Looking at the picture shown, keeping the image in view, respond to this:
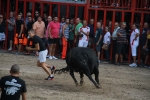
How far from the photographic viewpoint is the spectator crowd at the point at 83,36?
21.7 metres

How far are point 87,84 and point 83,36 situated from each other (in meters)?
6.91

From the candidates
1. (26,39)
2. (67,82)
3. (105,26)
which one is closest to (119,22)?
(105,26)

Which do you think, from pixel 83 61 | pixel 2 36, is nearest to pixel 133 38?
pixel 2 36

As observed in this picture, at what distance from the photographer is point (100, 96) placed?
13.5 m

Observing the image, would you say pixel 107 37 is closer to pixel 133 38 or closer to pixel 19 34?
pixel 133 38

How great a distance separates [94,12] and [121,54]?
2.61 meters

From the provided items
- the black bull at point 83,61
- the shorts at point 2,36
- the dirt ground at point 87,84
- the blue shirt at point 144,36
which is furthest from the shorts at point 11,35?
the black bull at point 83,61

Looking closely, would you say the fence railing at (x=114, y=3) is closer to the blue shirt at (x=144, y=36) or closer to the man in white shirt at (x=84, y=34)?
the man in white shirt at (x=84, y=34)

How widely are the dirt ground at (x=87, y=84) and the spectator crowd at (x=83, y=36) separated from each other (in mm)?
1162

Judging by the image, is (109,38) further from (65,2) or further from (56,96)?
(56,96)

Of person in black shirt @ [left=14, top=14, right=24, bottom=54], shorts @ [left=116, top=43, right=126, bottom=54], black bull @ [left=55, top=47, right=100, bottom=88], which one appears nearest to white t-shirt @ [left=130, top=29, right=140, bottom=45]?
shorts @ [left=116, top=43, right=126, bottom=54]

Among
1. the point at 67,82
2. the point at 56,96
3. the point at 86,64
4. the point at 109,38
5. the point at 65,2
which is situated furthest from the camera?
the point at 65,2

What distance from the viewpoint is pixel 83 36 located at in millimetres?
22219

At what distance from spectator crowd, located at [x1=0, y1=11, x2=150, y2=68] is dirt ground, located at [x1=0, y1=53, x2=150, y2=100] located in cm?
116
